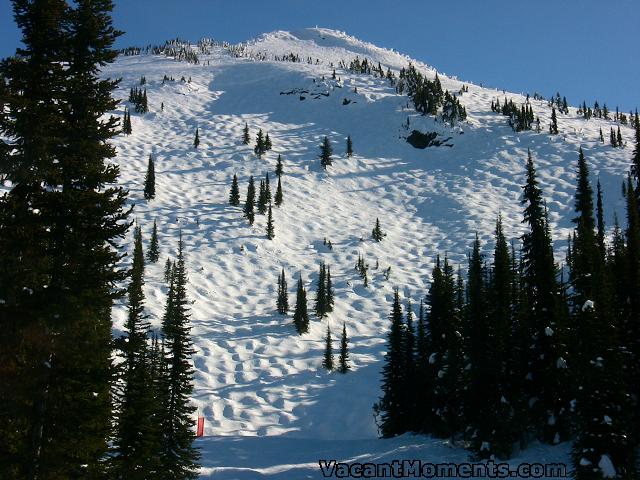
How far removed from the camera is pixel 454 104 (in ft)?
607

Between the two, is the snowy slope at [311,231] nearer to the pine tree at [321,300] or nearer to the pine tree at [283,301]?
the pine tree at [283,301]

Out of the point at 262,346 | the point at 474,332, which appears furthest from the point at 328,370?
the point at 474,332

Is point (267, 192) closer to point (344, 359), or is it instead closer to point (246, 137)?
point (246, 137)

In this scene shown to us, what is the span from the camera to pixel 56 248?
15.3 metres

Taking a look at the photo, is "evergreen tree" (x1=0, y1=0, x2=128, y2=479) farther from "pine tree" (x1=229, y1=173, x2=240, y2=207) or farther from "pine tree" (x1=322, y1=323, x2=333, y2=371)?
"pine tree" (x1=229, y1=173, x2=240, y2=207)

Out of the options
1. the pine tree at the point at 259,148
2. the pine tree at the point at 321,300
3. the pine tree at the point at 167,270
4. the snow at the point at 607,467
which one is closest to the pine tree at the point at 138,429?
the snow at the point at 607,467

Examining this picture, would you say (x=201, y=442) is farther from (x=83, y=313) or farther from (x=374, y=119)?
(x=374, y=119)

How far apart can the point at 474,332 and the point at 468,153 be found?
141 meters

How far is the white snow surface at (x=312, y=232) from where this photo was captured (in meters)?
64.7

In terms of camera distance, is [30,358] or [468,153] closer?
[30,358]

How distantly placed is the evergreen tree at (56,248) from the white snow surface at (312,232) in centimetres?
2288

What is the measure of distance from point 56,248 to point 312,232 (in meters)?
112

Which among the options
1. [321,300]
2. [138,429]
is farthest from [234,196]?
[138,429]

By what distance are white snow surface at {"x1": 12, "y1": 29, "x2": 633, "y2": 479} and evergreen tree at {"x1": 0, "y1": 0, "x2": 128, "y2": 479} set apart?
2288 centimetres
